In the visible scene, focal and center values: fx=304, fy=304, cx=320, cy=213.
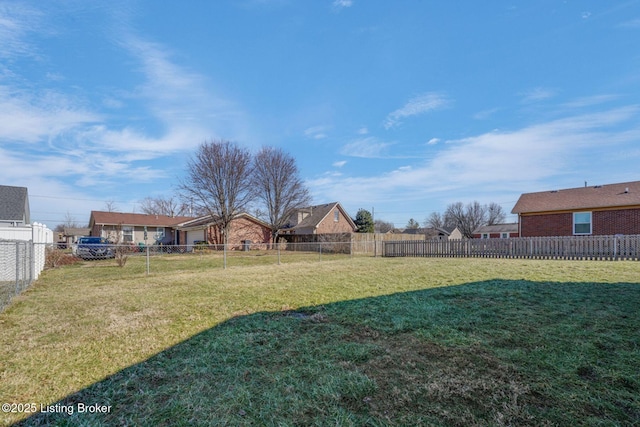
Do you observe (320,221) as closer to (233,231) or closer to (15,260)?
(233,231)

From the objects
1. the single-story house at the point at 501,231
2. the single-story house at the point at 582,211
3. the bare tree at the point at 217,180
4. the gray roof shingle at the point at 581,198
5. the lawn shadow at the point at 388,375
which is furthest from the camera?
the single-story house at the point at 501,231

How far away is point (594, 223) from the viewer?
19.2m

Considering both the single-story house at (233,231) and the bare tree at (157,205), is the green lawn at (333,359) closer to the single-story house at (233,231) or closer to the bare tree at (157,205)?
the single-story house at (233,231)

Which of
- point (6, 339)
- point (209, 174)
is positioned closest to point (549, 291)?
point (6, 339)

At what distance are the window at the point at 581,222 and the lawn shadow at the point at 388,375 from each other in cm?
1906

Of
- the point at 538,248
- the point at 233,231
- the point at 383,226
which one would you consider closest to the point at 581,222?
the point at 538,248

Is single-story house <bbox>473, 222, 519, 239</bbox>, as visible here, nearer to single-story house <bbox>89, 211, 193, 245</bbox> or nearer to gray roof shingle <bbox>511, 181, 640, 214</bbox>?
gray roof shingle <bbox>511, 181, 640, 214</bbox>

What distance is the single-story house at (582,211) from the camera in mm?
18047

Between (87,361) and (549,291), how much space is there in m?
7.97

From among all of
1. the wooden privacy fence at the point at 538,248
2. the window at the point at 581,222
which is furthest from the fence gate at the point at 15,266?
the window at the point at 581,222

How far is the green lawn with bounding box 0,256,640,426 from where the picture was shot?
7.47 feet

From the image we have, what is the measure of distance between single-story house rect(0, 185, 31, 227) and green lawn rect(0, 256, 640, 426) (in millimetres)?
12117

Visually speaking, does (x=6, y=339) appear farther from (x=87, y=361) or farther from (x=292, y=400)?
(x=292, y=400)

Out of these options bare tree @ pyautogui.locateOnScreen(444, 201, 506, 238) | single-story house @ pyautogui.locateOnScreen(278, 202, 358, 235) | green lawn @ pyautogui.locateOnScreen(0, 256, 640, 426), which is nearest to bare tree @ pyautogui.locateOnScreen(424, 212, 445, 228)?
bare tree @ pyautogui.locateOnScreen(444, 201, 506, 238)
